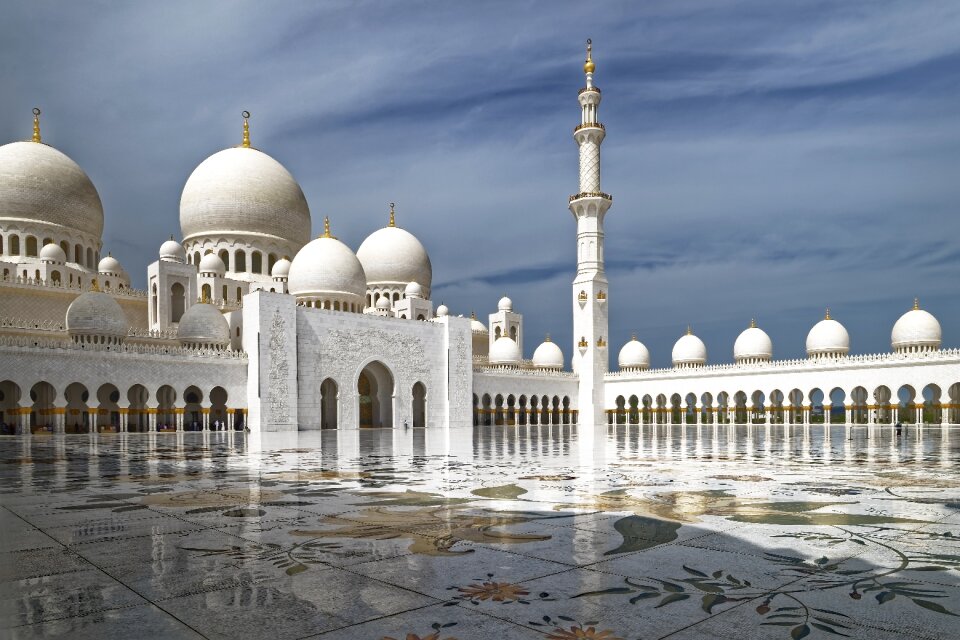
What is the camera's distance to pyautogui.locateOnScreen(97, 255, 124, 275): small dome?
3122 cm

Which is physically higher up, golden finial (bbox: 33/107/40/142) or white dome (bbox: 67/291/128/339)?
golden finial (bbox: 33/107/40/142)

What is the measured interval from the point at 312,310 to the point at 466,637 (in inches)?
1034

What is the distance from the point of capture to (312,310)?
27.8 m

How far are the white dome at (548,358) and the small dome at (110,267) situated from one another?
873 inches

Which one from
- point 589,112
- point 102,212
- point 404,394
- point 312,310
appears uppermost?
point 589,112

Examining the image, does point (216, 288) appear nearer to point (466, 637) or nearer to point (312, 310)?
point (312, 310)

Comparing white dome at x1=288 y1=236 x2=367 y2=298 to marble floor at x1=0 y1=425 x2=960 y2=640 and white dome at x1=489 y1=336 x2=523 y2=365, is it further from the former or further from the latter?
marble floor at x1=0 y1=425 x2=960 y2=640

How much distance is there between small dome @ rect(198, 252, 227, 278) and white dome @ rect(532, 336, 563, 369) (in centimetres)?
1845

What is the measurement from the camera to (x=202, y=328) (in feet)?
90.6

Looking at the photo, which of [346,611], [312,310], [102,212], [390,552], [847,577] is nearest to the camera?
[346,611]

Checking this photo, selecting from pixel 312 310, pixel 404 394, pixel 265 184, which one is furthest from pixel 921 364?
pixel 265 184

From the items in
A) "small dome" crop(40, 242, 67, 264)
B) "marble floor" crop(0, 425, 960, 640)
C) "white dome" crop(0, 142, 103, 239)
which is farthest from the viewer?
"white dome" crop(0, 142, 103, 239)

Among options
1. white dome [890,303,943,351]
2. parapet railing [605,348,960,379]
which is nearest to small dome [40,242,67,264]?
parapet railing [605,348,960,379]

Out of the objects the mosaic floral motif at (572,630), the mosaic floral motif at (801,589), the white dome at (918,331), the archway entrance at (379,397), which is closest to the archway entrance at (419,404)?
the archway entrance at (379,397)
